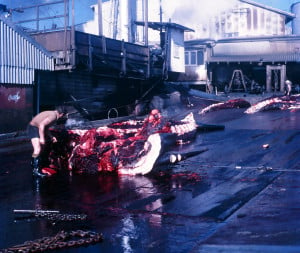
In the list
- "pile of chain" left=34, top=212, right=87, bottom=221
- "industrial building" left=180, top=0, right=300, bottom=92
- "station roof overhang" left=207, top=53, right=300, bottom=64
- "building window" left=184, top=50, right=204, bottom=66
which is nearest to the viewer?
"pile of chain" left=34, top=212, right=87, bottom=221

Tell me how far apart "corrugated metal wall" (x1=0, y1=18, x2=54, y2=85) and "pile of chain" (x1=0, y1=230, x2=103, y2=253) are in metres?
14.5

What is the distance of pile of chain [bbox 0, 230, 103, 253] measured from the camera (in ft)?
14.2

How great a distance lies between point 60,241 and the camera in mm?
4586

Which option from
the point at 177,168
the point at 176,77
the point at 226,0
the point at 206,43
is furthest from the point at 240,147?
the point at 226,0

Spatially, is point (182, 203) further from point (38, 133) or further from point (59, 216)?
point (38, 133)

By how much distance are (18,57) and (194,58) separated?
79.1 ft

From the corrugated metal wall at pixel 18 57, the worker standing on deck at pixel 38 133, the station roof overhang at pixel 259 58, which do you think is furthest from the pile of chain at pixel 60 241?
the station roof overhang at pixel 259 58

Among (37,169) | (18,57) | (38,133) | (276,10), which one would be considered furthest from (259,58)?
(37,169)

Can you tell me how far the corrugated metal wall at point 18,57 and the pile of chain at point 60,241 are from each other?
47.7 ft

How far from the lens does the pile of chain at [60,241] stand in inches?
171

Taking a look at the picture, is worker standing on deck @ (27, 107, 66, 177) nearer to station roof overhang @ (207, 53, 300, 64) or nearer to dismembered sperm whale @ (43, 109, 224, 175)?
dismembered sperm whale @ (43, 109, 224, 175)

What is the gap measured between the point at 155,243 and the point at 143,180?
357 centimetres

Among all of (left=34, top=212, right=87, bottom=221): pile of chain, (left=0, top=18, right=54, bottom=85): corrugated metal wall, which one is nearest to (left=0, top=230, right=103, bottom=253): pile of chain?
(left=34, top=212, right=87, bottom=221): pile of chain

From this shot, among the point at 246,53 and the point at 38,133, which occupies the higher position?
the point at 246,53
